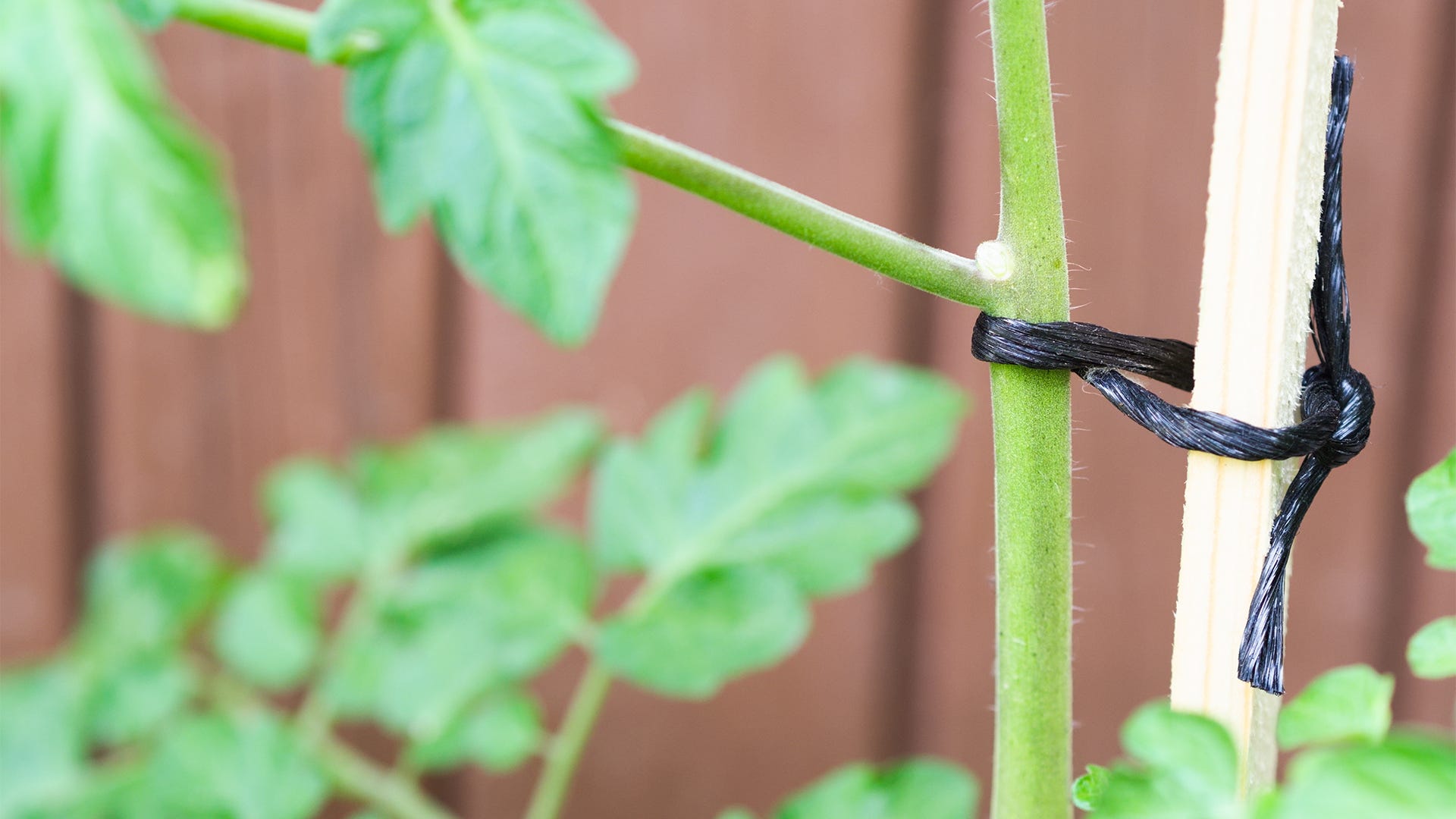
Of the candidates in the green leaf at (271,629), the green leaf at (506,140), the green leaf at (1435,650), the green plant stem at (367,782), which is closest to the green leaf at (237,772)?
the green plant stem at (367,782)

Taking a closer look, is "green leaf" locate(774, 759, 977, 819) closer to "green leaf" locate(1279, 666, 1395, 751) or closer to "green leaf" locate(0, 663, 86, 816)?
"green leaf" locate(1279, 666, 1395, 751)

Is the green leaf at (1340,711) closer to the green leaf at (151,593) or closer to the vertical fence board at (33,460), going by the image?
the green leaf at (151,593)

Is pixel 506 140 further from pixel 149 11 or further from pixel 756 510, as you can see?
pixel 756 510

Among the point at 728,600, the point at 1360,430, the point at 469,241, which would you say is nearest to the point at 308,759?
the point at 728,600

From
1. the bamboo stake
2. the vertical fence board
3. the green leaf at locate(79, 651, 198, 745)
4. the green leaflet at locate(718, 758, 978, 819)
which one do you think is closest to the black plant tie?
the bamboo stake

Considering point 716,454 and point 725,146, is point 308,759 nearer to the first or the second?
point 716,454

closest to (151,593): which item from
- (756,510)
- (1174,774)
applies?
(756,510)
